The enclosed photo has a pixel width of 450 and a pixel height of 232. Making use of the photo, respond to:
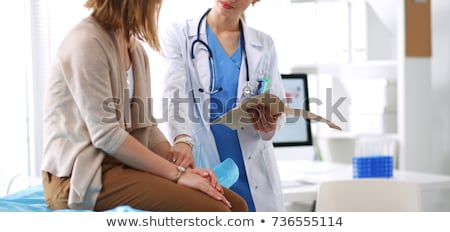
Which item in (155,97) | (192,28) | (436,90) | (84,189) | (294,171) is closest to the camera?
(84,189)

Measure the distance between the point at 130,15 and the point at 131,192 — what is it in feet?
0.87

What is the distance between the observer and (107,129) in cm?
100

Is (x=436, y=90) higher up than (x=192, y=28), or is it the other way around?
(x=192, y=28)

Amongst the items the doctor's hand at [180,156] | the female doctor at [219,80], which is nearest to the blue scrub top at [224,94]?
the female doctor at [219,80]

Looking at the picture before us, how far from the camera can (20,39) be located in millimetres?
1359

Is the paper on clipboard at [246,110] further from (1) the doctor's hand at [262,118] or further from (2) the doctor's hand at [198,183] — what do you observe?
(2) the doctor's hand at [198,183]

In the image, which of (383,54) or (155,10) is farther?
(383,54)

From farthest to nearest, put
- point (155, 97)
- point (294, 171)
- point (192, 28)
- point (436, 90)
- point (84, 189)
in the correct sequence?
point (436, 90), point (294, 171), point (192, 28), point (155, 97), point (84, 189)

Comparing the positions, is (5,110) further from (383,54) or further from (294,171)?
(383,54)

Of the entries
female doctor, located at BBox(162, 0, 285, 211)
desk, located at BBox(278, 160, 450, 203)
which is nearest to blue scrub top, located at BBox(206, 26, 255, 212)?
female doctor, located at BBox(162, 0, 285, 211)

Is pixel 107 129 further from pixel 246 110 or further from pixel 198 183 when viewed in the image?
pixel 246 110

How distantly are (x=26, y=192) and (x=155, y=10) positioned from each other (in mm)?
412

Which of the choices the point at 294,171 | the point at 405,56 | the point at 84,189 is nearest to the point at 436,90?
the point at 405,56

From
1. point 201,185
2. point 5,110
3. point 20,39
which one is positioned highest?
point 20,39
